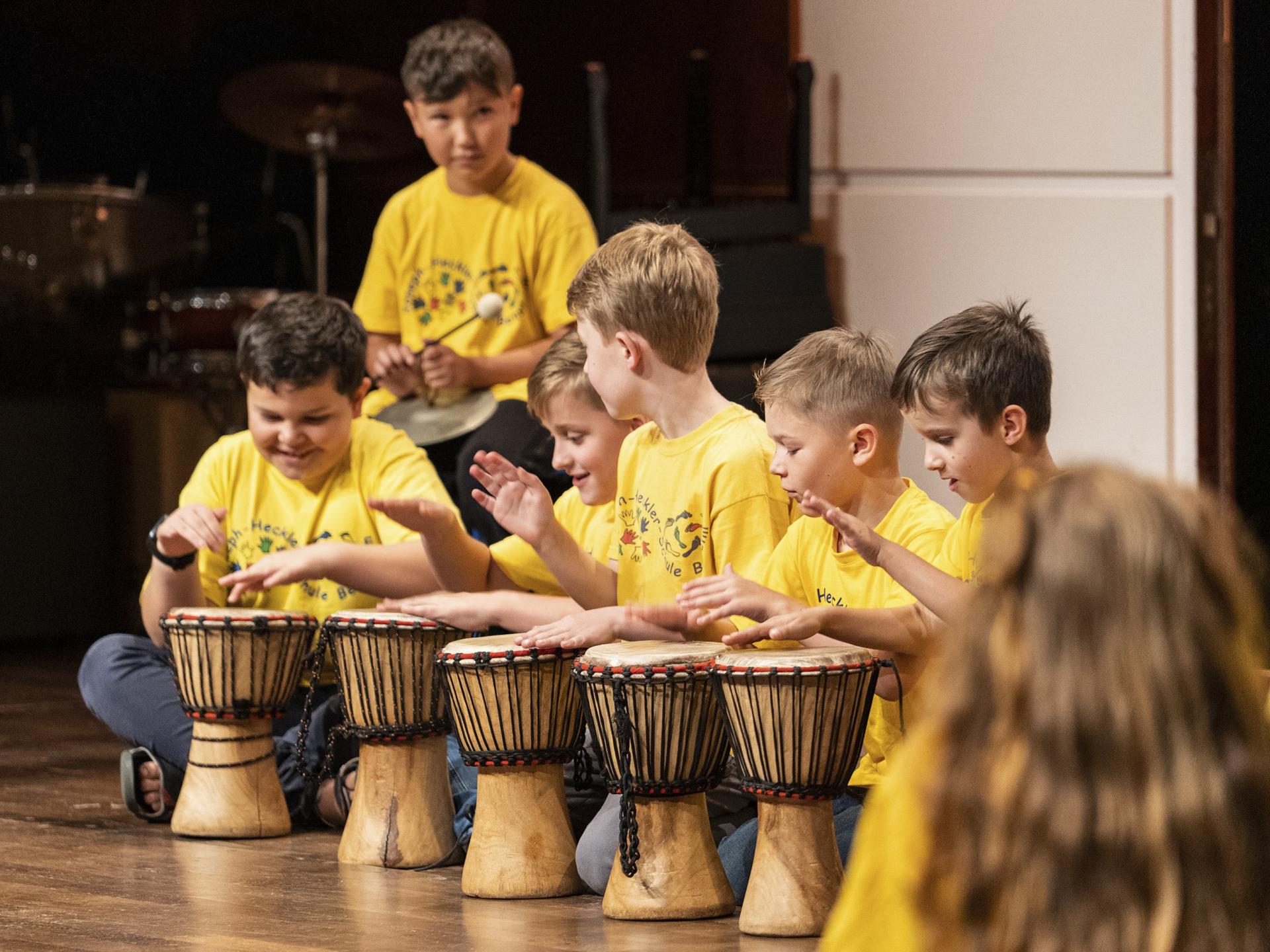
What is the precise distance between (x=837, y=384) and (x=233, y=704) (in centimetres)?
136

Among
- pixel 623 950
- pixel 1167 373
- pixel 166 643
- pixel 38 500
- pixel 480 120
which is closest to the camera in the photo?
pixel 623 950

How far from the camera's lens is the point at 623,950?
258 centimetres

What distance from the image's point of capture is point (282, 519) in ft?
12.1

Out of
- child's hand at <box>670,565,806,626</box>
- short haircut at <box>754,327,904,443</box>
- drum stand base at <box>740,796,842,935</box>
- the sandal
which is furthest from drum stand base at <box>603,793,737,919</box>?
the sandal

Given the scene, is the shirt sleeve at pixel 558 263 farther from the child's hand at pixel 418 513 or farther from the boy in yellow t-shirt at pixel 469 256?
the child's hand at pixel 418 513

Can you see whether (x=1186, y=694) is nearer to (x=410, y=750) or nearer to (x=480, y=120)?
(x=410, y=750)

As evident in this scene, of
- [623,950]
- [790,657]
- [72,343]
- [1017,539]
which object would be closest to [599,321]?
[790,657]

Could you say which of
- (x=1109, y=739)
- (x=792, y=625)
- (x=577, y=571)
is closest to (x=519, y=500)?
(x=577, y=571)

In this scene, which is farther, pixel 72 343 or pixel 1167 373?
pixel 72 343

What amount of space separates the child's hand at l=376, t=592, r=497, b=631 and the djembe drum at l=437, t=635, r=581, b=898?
6.8 inches

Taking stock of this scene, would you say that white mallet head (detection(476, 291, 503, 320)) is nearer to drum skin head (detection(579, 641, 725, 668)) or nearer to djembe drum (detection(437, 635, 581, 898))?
djembe drum (detection(437, 635, 581, 898))

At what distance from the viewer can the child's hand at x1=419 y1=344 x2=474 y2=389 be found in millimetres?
4156

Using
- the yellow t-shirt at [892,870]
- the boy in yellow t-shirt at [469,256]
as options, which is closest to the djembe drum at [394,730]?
the boy in yellow t-shirt at [469,256]

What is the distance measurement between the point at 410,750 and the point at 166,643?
0.60 meters
